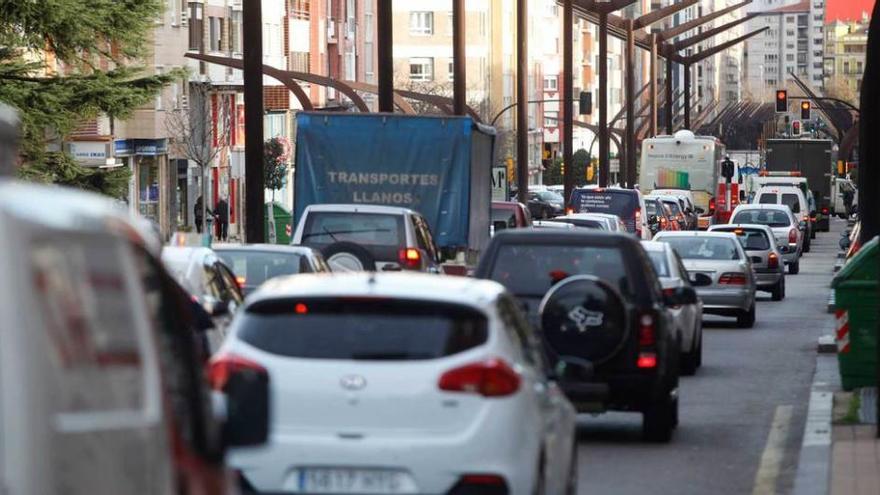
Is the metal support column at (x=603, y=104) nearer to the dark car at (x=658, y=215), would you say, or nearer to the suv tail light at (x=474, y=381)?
the dark car at (x=658, y=215)

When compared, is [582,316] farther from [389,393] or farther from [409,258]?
[409,258]

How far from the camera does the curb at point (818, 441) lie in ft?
43.3

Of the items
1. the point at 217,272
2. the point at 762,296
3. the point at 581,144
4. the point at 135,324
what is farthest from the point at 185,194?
the point at 581,144

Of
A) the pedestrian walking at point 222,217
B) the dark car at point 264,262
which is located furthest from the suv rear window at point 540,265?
the pedestrian walking at point 222,217

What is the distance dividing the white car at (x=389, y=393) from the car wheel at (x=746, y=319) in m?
23.5

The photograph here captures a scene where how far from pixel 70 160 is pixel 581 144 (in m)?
133

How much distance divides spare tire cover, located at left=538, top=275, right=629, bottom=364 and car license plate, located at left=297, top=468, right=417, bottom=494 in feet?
19.4

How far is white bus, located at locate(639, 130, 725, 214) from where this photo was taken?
7369cm

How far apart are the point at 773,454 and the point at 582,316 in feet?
5.94

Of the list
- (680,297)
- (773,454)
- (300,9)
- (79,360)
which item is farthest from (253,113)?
(300,9)

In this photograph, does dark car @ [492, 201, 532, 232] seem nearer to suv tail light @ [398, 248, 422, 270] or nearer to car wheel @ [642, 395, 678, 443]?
suv tail light @ [398, 248, 422, 270]

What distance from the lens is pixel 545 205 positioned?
76250mm

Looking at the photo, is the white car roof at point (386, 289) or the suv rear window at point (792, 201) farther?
the suv rear window at point (792, 201)

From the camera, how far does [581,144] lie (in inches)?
6713
